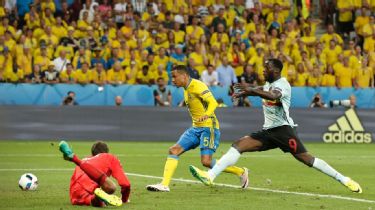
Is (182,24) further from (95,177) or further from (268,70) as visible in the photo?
(95,177)

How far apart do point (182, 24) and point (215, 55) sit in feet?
7.20

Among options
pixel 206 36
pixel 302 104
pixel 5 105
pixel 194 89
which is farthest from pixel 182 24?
pixel 194 89

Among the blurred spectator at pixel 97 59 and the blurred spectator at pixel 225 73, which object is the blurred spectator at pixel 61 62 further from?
the blurred spectator at pixel 225 73

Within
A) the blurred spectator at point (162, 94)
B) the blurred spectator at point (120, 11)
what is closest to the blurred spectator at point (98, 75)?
the blurred spectator at point (162, 94)

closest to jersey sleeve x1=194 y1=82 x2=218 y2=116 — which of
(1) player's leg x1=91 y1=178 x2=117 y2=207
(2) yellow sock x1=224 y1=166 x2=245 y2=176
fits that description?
(2) yellow sock x1=224 y1=166 x2=245 y2=176

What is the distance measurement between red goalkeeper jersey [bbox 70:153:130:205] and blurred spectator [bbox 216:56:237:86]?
17780 millimetres

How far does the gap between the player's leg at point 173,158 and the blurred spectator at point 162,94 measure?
44.5ft

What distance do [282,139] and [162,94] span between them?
14.5m

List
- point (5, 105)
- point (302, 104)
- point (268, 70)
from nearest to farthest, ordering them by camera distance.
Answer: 1. point (268, 70)
2. point (5, 105)
3. point (302, 104)

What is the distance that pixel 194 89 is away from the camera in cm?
1530

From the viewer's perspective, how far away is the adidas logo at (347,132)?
2875 cm

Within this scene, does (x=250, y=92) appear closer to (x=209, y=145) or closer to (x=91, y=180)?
(x=209, y=145)

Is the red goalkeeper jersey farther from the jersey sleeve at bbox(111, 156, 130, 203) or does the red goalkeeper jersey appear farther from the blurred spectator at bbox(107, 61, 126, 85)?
the blurred spectator at bbox(107, 61, 126, 85)

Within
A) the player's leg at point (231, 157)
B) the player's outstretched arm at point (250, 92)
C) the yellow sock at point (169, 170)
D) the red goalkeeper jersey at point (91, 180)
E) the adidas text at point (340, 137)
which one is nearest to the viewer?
the red goalkeeper jersey at point (91, 180)
